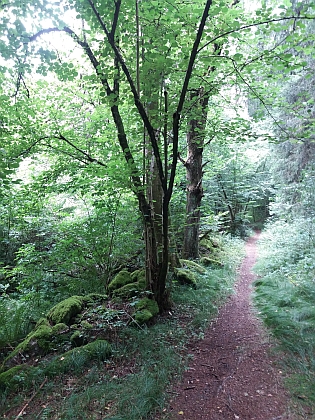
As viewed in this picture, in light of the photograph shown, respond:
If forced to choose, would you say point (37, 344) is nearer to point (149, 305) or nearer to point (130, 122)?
point (149, 305)

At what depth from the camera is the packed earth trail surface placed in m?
2.86

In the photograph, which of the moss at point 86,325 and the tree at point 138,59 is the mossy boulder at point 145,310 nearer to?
the tree at point 138,59

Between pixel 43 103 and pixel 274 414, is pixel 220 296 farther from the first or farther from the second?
pixel 43 103

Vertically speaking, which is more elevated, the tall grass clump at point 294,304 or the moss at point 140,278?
the moss at point 140,278

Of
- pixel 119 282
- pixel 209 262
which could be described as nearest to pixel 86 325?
pixel 119 282

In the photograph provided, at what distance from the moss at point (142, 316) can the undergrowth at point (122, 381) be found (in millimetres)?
128

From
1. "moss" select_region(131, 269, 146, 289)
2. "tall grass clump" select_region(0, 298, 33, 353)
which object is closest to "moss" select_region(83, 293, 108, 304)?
"moss" select_region(131, 269, 146, 289)

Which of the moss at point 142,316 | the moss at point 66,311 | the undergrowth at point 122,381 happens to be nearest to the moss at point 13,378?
the undergrowth at point 122,381

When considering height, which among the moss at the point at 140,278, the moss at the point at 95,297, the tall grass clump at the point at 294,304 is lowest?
the tall grass clump at the point at 294,304

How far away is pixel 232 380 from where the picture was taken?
3.37 meters

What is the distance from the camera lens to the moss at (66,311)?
475 cm

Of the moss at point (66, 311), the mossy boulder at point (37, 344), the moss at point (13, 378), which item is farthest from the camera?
the moss at point (66, 311)

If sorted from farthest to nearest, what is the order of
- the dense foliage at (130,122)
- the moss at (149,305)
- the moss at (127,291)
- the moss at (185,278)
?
1. the moss at (185,278)
2. the moss at (127,291)
3. the moss at (149,305)
4. the dense foliage at (130,122)

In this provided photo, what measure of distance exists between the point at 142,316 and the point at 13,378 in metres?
2.00
